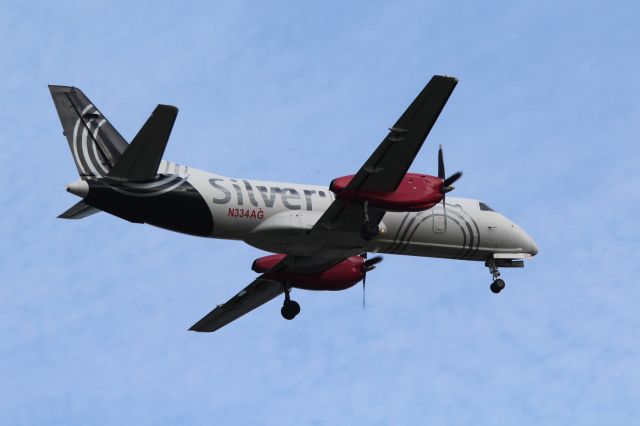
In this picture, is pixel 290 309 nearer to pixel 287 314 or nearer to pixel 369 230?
pixel 287 314

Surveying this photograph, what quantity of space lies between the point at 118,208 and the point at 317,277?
971cm

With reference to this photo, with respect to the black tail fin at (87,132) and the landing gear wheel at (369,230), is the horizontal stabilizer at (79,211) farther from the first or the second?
the landing gear wheel at (369,230)

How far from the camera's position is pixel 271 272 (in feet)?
145

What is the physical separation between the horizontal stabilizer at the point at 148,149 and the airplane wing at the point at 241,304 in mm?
8972

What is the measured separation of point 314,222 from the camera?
40.2 metres

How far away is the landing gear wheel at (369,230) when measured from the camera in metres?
39.1

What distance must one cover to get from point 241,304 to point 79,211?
884 cm

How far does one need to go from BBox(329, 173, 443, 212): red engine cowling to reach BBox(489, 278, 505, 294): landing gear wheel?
6630mm

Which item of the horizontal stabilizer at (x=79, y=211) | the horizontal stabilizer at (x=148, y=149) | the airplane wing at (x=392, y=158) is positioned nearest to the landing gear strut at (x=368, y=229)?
the airplane wing at (x=392, y=158)

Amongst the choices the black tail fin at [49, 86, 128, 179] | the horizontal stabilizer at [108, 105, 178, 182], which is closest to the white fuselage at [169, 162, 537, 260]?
the horizontal stabilizer at [108, 105, 178, 182]

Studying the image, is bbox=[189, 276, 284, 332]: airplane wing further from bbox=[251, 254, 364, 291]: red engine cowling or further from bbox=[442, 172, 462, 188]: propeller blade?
bbox=[442, 172, 462, 188]: propeller blade

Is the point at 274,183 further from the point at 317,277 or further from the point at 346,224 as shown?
the point at 317,277

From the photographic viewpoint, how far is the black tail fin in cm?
3891

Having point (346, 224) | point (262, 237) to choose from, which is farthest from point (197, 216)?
point (346, 224)
